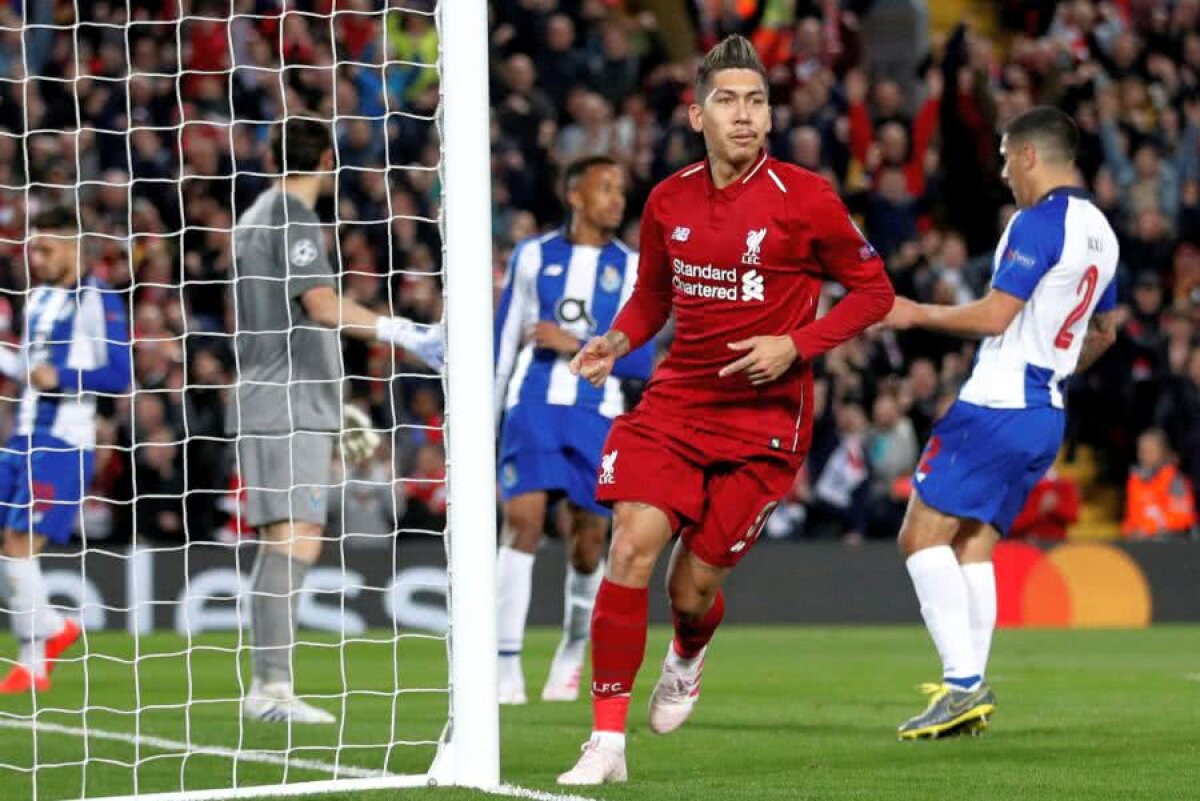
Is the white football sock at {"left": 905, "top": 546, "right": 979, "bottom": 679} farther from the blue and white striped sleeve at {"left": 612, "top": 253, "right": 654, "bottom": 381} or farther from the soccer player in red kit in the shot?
the blue and white striped sleeve at {"left": 612, "top": 253, "right": 654, "bottom": 381}

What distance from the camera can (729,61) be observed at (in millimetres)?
5875

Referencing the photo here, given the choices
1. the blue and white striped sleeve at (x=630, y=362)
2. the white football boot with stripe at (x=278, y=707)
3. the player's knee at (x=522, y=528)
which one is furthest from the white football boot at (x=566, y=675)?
the white football boot with stripe at (x=278, y=707)

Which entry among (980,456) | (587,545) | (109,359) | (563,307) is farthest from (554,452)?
(980,456)

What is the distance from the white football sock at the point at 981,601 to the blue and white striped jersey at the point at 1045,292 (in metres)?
0.65

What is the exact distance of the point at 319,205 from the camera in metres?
16.8

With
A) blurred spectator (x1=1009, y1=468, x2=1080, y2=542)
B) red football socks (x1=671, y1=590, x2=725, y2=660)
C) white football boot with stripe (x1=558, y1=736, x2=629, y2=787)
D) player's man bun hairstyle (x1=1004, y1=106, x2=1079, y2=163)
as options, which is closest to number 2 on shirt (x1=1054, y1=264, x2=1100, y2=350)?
player's man bun hairstyle (x1=1004, y1=106, x2=1079, y2=163)

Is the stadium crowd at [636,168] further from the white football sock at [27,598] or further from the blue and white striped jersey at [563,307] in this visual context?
the blue and white striped jersey at [563,307]

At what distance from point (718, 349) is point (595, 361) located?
0.35 meters

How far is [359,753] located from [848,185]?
11448 mm

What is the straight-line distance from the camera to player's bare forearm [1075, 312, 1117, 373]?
302 inches

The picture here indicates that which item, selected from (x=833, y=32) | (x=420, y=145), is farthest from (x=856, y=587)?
(x=833, y=32)

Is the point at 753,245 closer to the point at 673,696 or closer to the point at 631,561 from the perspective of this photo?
the point at 631,561

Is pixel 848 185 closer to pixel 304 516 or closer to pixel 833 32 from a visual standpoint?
pixel 833 32

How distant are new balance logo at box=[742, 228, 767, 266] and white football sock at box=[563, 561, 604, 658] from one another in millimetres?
3303
